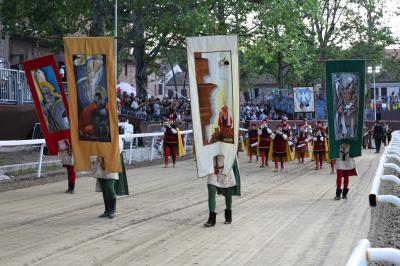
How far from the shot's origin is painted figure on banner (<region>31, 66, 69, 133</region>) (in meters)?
14.3

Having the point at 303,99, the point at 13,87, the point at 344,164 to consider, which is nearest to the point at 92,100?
the point at 344,164

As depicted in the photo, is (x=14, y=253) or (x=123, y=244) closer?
(x=14, y=253)

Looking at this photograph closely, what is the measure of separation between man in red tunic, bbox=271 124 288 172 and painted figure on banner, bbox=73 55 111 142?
12.0 metres

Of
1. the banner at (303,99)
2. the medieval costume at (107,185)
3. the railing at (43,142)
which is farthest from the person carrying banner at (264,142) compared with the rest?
the medieval costume at (107,185)

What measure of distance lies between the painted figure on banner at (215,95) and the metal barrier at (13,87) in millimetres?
12774

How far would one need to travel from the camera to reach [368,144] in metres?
41.2

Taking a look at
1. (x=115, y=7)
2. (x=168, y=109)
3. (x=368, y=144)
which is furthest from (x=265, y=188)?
(x=368, y=144)

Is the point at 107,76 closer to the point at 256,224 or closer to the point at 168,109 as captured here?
the point at 256,224

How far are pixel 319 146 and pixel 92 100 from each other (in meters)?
13.9

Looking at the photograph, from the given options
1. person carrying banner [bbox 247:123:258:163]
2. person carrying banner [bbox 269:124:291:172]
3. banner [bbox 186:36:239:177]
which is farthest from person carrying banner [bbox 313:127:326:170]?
banner [bbox 186:36:239:177]

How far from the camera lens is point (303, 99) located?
113ft

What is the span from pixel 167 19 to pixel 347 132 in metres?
17.8

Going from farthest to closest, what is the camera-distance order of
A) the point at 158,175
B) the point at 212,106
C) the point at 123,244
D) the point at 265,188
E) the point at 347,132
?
the point at 158,175, the point at 265,188, the point at 347,132, the point at 212,106, the point at 123,244

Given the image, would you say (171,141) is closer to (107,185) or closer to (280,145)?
(280,145)
